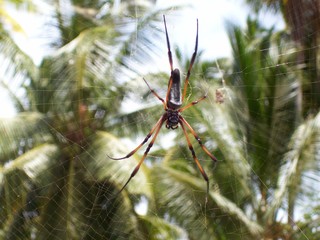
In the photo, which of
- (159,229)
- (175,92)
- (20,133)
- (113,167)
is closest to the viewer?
(175,92)

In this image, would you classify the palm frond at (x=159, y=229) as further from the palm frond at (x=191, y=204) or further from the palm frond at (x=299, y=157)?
the palm frond at (x=299, y=157)

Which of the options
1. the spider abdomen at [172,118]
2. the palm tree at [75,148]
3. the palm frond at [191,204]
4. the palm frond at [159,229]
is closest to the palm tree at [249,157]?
the palm frond at [191,204]

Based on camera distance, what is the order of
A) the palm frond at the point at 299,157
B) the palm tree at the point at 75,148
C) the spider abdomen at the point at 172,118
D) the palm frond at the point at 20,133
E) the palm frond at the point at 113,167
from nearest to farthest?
the spider abdomen at the point at 172,118 → the palm frond at the point at 299,157 → the palm frond at the point at 113,167 → the palm tree at the point at 75,148 → the palm frond at the point at 20,133

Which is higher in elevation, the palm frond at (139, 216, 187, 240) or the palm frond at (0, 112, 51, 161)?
the palm frond at (0, 112, 51, 161)

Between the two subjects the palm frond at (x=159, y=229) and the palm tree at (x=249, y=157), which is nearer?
the palm tree at (x=249, y=157)

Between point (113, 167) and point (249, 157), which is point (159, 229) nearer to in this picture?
point (113, 167)

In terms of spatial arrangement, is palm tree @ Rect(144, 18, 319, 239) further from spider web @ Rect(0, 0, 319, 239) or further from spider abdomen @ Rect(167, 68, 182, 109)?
spider abdomen @ Rect(167, 68, 182, 109)

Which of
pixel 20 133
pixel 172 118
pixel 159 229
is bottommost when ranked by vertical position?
pixel 159 229

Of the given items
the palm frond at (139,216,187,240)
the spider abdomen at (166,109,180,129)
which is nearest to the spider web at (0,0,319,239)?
the palm frond at (139,216,187,240)

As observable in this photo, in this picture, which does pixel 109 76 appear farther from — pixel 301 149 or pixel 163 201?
pixel 301 149

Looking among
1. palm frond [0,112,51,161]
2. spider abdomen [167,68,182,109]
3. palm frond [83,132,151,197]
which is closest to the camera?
spider abdomen [167,68,182,109]

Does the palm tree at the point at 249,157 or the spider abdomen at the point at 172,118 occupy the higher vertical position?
the spider abdomen at the point at 172,118

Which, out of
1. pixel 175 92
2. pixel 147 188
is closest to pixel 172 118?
pixel 175 92

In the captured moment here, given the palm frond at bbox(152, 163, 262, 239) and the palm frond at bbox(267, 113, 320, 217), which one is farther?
the palm frond at bbox(152, 163, 262, 239)
